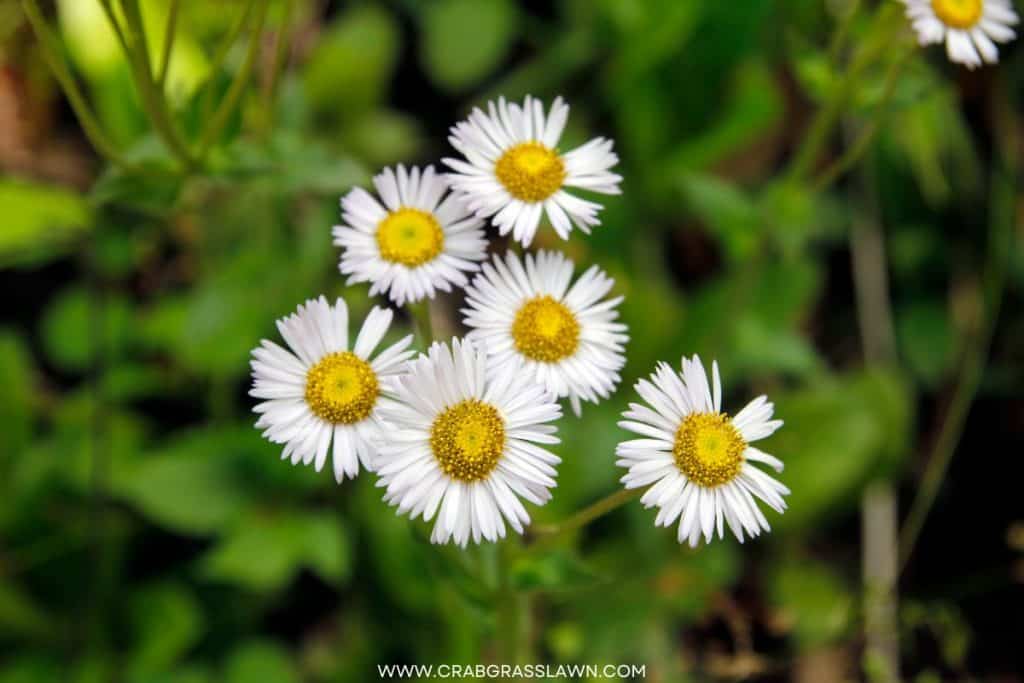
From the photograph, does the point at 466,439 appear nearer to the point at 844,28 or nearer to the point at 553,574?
the point at 553,574

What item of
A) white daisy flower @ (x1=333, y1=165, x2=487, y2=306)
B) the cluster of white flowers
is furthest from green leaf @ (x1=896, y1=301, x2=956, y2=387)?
white daisy flower @ (x1=333, y1=165, x2=487, y2=306)

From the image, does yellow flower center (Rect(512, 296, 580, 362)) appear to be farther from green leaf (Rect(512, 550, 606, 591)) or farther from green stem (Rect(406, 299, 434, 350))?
green leaf (Rect(512, 550, 606, 591))

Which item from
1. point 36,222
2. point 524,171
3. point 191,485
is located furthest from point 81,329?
point 524,171

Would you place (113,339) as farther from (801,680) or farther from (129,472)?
(801,680)

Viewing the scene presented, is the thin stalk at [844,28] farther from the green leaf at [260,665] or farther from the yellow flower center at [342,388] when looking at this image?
the green leaf at [260,665]

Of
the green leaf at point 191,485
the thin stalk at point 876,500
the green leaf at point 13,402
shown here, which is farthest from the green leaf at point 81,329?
the thin stalk at point 876,500

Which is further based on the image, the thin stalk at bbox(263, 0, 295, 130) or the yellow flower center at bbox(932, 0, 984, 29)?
the thin stalk at bbox(263, 0, 295, 130)
